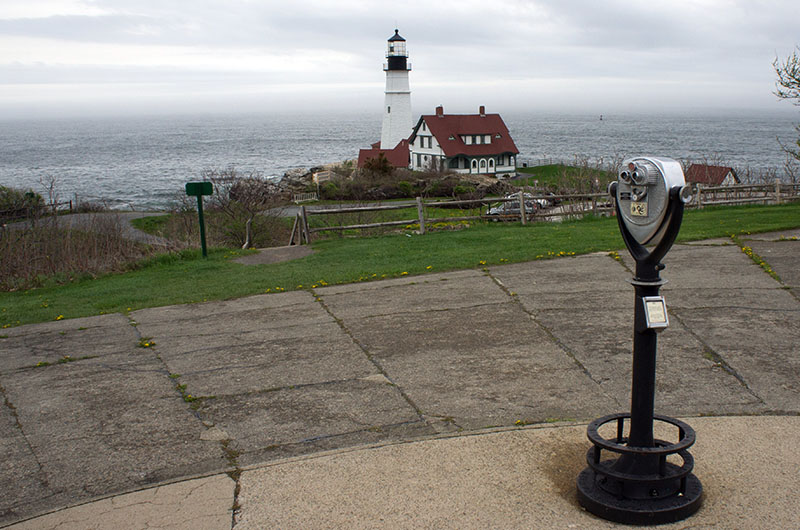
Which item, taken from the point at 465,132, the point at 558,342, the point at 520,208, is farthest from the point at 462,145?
the point at 558,342

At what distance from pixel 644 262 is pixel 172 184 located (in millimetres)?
81195

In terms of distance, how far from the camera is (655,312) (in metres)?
4.06

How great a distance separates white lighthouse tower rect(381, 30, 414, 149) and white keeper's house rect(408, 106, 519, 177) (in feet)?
16.0

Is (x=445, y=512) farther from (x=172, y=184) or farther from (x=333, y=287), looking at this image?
(x=172, y=184)

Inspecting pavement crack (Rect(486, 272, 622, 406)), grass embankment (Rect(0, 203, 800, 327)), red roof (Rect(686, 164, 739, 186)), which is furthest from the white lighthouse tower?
pavement crack (Rect(486, 272, 622, 406))

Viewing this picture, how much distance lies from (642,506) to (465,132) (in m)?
68.0

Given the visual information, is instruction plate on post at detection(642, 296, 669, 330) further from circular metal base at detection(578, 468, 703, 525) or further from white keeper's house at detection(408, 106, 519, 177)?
white keeper's house at detection(408, 106, 519, 177)

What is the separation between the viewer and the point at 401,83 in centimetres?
7544

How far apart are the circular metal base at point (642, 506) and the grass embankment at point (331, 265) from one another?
742cm

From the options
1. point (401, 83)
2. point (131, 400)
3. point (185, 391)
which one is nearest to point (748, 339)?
point (185, 391)

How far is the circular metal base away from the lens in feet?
13.4

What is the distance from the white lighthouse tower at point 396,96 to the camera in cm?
7456

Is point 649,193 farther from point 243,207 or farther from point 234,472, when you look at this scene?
point 243,207

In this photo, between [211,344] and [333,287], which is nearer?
[211,344]
